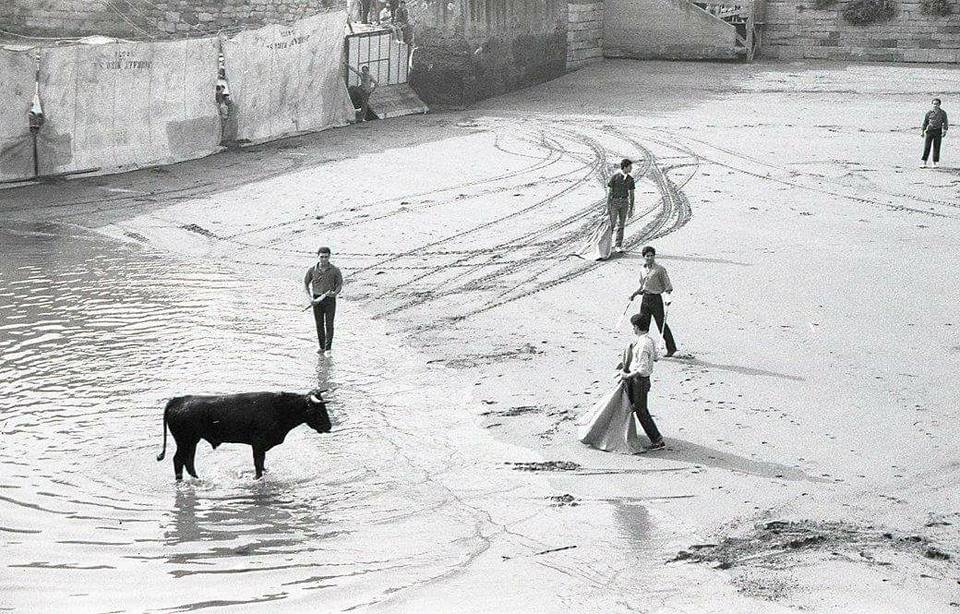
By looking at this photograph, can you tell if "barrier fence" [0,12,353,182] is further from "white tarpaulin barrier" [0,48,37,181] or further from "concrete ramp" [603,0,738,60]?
"concrete ramp" [603,0,738,60]

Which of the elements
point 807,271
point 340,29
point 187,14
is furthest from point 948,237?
point 187,14

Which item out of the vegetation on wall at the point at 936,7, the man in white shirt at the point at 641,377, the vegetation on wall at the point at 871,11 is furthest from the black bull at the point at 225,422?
the vegetation on wall at the point at 936,7

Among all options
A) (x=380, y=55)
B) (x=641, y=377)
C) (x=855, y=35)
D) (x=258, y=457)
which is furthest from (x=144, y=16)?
(x=641, y=377)

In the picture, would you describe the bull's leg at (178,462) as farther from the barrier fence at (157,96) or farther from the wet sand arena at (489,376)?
the barrier fence at (157,96)

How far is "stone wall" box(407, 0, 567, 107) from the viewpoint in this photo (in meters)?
33.4

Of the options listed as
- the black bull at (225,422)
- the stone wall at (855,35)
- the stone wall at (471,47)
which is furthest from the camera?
the stone wall at (855,35)

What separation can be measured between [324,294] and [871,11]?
27.7m

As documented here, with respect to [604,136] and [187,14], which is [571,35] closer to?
[604,136]

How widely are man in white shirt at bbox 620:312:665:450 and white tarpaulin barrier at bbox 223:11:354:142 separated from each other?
60.1 feet

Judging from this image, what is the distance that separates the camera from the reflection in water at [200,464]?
31.7 ft

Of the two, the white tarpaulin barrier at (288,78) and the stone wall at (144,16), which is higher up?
Result: the stone wall at (144,16)

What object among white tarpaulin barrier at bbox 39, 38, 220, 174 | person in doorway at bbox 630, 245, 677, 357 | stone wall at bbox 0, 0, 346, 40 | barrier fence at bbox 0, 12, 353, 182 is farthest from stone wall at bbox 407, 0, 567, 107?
person in doorway at bbox 630, 245, 677, 357

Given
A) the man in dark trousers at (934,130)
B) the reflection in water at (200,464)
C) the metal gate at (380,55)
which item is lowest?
the reflection in water at (200,464)

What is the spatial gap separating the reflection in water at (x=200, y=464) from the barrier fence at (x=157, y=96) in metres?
6.47
